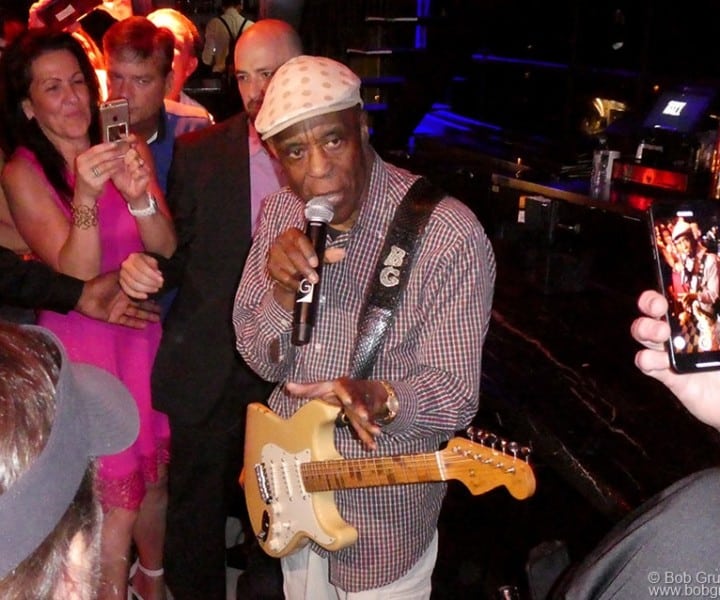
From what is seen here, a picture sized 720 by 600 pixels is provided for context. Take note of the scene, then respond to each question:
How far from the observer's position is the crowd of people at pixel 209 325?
917 millimetres

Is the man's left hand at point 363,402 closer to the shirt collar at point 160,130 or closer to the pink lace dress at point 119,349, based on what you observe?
the pink lace dress at point 119,349

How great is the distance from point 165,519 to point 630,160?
8.42ft

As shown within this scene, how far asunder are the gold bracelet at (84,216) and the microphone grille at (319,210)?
0.88m

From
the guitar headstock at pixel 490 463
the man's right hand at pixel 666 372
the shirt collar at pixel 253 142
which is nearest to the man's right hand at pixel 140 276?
the shirt collar at pixel 253 142

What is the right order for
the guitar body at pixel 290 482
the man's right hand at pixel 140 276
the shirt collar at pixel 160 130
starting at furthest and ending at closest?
the shirt collar at pixel 160 130 < the man's right hand at pixel 140 276 < the guitar body at pixel 290 482

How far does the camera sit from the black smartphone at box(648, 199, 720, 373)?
1.13 metres

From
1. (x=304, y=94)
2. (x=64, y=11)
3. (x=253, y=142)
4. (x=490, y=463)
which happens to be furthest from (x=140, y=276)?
(x=64, y=11)

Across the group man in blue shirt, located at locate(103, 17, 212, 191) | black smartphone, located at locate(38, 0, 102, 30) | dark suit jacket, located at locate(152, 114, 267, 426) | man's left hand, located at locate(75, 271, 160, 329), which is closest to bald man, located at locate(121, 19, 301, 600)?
dark suit jacket, located at locate(152, 114, 267, 426)

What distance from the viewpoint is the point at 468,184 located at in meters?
4.53

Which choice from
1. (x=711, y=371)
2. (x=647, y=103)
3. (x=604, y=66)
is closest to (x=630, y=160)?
(x=647, y=103)

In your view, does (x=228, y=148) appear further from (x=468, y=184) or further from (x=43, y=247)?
(x=468, y=184)

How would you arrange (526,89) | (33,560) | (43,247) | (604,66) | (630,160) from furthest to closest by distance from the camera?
(526,89) < (604,66) < (630,160) < (43,247) < (33,560)

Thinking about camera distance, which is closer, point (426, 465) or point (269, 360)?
point (426, 465)

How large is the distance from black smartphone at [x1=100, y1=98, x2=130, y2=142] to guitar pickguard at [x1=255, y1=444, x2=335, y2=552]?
0.96 metres
